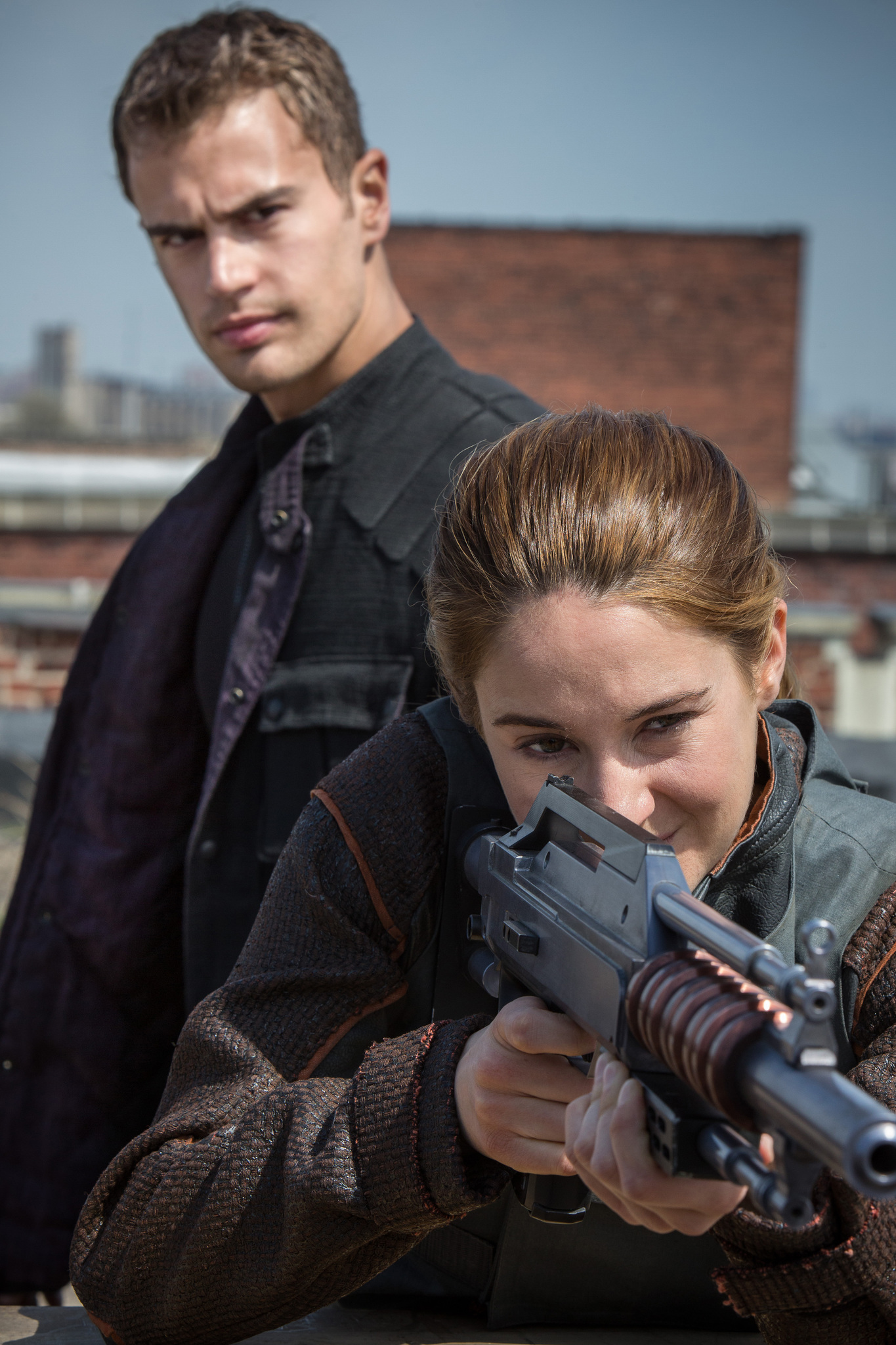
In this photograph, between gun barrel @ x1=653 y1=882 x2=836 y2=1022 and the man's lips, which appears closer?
gun barrel @ x1=653 y1=882 x2=836 y2=1022

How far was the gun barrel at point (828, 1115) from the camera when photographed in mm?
802

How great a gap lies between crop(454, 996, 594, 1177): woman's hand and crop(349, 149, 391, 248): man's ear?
6.83 feet

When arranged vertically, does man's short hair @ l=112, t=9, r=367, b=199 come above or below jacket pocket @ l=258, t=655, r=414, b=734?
above

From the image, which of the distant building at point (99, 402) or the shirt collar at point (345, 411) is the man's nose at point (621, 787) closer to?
the shirt collar at point (345, 411)

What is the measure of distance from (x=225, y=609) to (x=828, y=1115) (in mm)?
2054

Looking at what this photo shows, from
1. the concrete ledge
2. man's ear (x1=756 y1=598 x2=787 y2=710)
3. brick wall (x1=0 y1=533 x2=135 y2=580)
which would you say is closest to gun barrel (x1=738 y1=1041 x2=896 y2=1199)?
man's ear (x1=756 y1=598 x2=787 y2=710)

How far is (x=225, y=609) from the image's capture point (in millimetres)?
2703

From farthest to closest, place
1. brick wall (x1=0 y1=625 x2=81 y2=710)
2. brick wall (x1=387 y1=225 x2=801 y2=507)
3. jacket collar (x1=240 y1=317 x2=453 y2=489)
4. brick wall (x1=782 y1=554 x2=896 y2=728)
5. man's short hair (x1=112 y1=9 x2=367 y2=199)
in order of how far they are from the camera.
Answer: brick wall (x1=387 y1=225 x2=801 y2=507), brick wall (x1=782 y1=554 x2=896 y2=728), brick wall (x1=0 y1=625 x2=81 y2=710), jacket collar (x1=240 y1=317 x2=453 y2=489), man's short hair (x1=112 y1=9 x2=367 y2=199)

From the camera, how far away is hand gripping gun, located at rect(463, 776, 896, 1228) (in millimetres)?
861

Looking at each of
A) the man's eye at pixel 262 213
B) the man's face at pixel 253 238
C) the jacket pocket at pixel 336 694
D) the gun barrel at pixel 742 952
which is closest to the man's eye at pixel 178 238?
the man's face at pixel 253 238

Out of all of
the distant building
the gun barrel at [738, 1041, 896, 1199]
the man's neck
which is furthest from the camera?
the distant building

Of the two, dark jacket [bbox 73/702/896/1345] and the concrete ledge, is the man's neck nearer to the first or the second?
dark jacket [bbox 73/702/896/1345]

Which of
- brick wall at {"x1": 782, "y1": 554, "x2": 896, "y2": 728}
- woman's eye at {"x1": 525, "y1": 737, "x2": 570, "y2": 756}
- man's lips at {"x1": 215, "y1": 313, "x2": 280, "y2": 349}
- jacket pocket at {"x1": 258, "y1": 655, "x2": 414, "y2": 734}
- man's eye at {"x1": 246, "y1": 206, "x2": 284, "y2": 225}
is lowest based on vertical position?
brick wall at {"x1": 782, "y1": 554, "x2": 896, "y2": 728}

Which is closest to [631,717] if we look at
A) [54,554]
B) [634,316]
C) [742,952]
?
[742,952]
